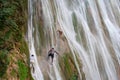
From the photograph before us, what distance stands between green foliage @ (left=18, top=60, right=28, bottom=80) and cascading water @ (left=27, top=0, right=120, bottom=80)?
1691 millimetres

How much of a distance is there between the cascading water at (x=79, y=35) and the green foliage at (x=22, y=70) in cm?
169

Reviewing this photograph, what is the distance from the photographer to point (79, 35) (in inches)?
975

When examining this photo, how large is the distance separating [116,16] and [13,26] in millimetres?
13869

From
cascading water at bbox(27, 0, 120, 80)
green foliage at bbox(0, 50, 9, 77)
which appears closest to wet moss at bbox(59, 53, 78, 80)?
cascading water at bbox(27, 0, 120, 80)

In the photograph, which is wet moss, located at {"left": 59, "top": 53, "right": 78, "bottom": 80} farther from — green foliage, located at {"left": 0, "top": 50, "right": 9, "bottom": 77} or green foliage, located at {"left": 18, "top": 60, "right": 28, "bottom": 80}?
green foliage, located at {"left": 0, "top": 50, "right": 9, "bottom": 77}

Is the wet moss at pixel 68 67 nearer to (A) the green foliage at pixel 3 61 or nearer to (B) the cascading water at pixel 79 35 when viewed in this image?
(B) the cascading water at pixel 79 35

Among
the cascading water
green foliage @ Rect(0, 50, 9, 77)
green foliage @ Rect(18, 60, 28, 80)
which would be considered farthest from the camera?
the cascading water

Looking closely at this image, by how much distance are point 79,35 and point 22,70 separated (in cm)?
819

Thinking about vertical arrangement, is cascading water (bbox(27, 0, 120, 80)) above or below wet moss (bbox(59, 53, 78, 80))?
above

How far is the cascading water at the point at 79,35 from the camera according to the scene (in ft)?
69.0

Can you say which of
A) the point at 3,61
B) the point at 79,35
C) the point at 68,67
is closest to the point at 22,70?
the point at 3,61

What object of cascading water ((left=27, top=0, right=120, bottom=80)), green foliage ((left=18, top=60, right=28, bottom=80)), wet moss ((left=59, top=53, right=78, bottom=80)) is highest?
cascading water ((left=27, top=0, right=120, bottom=80))

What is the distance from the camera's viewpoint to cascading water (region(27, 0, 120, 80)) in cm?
2103

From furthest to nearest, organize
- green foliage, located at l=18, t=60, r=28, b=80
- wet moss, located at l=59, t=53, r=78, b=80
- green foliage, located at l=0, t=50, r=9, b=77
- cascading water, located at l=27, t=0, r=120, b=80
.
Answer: wet moss, located at l=59, t=53, r=78, b=80
cascading water, located at l=27, t=0, r=120, b=80
green foliage, located at l=18, t=60, r=28, b=80
green foliage, located at l=0, t=50, r=9, b=77
